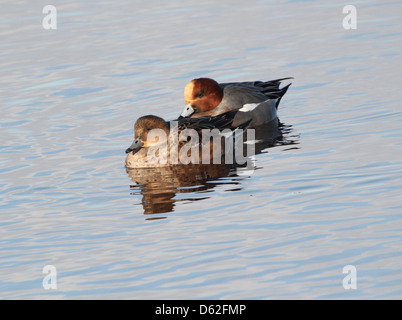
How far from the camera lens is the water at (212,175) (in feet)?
28.0

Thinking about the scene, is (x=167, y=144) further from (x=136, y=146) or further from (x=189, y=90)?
(x=189, y=90)

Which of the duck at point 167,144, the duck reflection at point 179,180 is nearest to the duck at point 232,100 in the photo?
the duck reflection at point 179,180

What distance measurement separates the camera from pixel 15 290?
28.1 ft

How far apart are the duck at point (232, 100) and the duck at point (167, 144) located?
1963 millimetres

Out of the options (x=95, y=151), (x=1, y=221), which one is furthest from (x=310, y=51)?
(x=1, y=221)

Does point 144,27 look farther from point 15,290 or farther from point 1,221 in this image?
point 15,290

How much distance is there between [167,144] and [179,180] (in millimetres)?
1039

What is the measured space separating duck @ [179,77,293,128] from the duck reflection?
4.26 feet

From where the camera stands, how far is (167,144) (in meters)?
13.3

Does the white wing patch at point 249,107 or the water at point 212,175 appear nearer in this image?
the water at point 212,175

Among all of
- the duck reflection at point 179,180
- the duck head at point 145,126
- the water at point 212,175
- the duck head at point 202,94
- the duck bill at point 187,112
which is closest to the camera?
the water at point 212,175

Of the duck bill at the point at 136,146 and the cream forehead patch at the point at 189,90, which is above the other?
the cream forehead patch at the point at 189,90

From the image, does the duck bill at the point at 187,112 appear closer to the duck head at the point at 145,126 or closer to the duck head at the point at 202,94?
the duck head at the point at 202,94

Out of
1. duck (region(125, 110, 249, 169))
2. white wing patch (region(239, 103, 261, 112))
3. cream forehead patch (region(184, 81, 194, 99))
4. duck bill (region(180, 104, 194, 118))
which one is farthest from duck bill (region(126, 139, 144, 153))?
white wing patch (region(239, 103, 261, 112))
